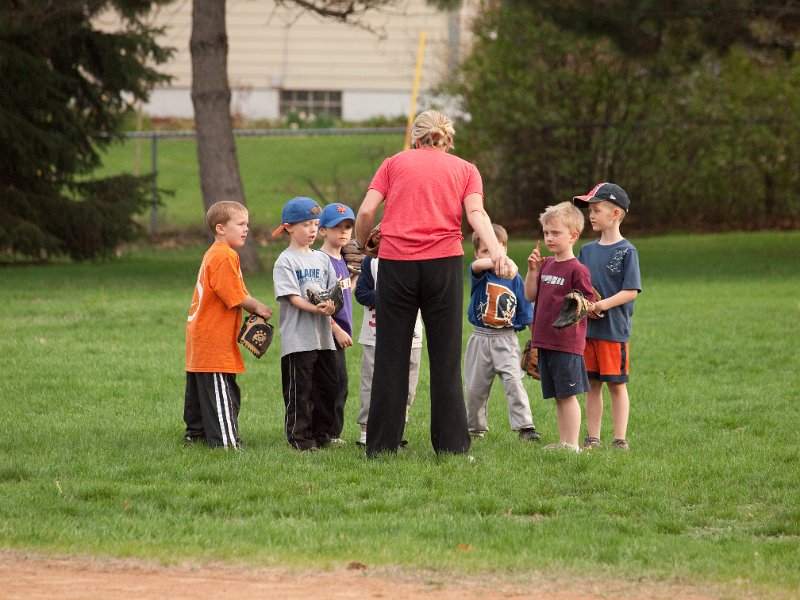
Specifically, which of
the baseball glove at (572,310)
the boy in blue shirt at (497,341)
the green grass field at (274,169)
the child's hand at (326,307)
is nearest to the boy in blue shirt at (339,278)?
the child's hand at (326,307)

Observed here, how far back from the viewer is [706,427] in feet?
27.2

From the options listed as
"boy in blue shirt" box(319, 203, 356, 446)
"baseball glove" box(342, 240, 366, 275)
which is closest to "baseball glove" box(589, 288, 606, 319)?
"boy in blue shirt" box(319, 203, 356, 446)

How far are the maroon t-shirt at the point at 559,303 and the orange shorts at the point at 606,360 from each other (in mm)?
288

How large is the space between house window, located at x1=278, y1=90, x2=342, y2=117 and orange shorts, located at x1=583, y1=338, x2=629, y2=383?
34.9 metres

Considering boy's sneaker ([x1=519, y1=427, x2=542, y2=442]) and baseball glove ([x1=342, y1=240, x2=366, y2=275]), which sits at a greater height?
baseball glove ([x1=342, y1=240, x2=366, y2=275])

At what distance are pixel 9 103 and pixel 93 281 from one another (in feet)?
13.2

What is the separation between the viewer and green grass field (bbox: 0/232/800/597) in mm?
5266

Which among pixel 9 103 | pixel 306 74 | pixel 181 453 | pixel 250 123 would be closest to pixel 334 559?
pixel 181 453

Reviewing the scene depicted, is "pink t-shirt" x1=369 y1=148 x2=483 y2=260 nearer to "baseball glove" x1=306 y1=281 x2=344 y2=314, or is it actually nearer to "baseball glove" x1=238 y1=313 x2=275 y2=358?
"baseball glove" x1=306 y1=281 x2=344 y2=314

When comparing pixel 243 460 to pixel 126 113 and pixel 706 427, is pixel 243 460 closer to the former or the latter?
pixel 706 427

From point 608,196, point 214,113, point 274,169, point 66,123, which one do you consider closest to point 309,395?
point 608,196

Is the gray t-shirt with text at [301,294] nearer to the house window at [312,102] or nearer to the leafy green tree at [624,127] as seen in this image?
the leafy green tree at [624,127]

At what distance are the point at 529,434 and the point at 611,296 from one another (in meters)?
1.16

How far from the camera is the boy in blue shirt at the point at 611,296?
24.1ft
